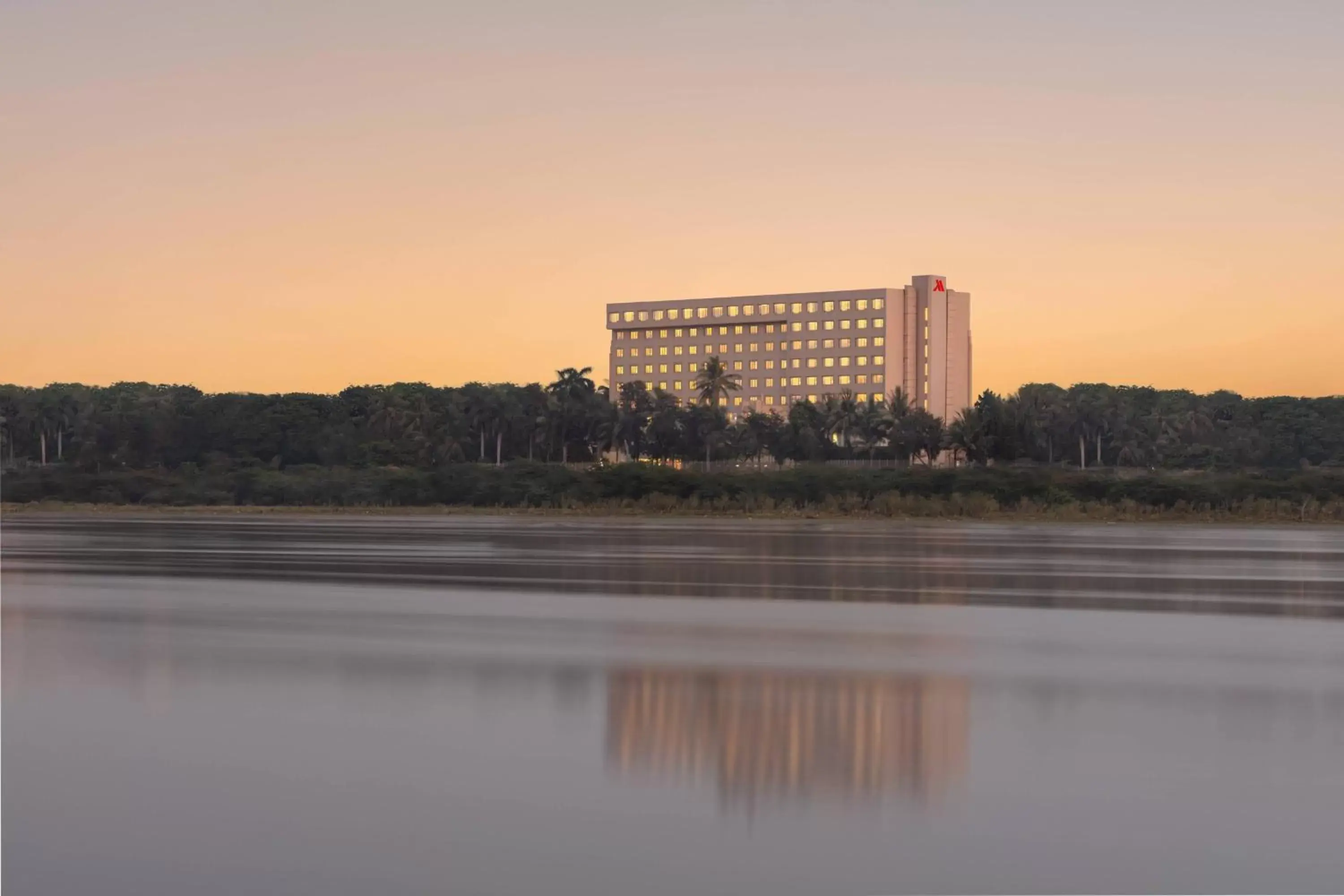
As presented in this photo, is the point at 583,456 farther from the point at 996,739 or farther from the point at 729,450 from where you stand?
the point at 996,739

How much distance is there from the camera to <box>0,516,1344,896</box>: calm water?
7.22 meters

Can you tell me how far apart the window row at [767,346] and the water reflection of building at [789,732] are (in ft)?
555

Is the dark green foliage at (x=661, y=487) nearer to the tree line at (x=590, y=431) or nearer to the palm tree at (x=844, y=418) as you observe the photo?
the tree line at (x=590, y=431)

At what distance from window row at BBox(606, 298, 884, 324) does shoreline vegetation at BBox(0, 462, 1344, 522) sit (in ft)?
339

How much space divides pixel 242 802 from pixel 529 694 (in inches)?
158

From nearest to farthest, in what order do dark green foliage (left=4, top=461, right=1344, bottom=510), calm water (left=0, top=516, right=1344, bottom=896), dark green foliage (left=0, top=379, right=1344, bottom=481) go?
calm water (left=0, top=516, right=1344, bottom=896)
dark green foliage (left=4, top=461, right=1344, bottom=510)
dark green foliage (left=0, top=379, right=1344, bottom=481)

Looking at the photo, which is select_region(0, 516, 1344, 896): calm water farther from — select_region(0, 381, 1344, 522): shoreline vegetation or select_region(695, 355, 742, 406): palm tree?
select_region(695, 355, 742, 406): palm tree

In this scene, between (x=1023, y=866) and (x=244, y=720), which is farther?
(x=244, y=720)

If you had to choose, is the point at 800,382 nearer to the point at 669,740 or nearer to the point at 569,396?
the point at 569,396

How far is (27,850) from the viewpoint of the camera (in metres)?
7.47

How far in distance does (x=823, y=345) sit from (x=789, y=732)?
176901 mm

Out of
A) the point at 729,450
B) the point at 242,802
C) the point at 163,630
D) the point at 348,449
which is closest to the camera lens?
the point at 242,802

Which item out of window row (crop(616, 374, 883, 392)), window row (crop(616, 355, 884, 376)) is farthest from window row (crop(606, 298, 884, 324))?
window row (crop(616, 374, 883, 392))

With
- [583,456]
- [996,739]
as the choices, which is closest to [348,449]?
[583,456]
